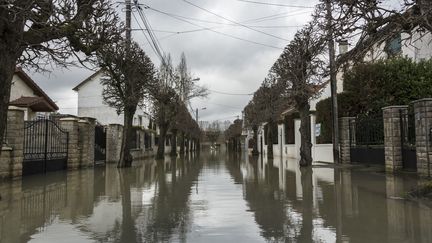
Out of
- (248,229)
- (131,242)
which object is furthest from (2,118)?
(248,229)

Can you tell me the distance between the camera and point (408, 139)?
18.2 meters

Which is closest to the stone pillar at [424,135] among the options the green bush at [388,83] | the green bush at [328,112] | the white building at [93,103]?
the green bush at [388,83]

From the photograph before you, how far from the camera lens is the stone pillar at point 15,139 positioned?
17188 mm

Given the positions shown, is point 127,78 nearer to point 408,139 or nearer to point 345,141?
point 345,141

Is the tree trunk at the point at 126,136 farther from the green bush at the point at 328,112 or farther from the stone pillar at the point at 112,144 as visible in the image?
the green bush at the point at 328,112

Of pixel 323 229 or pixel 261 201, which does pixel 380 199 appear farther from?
pixel 323 229

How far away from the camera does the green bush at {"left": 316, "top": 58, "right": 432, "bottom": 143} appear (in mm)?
23859

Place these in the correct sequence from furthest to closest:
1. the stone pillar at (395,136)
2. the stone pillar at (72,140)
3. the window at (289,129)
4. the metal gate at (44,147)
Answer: the window at (289,129) < the stone pillar at (72,140) < the metal gate at (44,147) < the stone pillar at (395,136)

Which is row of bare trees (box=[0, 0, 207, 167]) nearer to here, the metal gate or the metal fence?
the metal gate

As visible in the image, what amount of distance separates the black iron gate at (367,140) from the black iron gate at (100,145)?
15.2m

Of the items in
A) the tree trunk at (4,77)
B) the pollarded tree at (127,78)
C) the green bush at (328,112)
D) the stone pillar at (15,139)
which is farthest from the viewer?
the green bush at (328,112)

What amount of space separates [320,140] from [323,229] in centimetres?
2406

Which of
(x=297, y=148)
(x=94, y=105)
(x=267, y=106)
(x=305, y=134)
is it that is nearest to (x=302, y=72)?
(x=305, y=134)

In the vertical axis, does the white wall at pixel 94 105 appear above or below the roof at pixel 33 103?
above
